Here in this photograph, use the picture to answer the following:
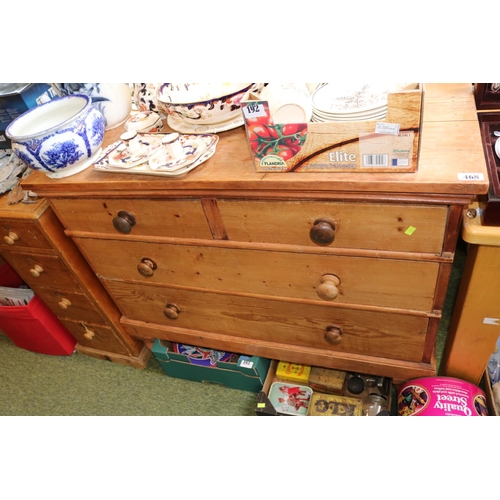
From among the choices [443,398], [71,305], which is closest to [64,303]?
[71,305]

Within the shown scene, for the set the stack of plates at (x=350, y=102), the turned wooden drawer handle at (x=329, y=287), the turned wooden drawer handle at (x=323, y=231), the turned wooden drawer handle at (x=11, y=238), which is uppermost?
the stack of plates at (x=350, y=102)

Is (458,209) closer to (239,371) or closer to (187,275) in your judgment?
(187,275)

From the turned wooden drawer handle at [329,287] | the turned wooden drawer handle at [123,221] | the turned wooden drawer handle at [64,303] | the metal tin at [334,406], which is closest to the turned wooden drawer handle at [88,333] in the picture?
the turned wooden drawer handle at [64,303]

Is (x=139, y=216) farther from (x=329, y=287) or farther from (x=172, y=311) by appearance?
(x=329, y=287)

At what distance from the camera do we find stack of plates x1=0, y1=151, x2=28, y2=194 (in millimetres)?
1438

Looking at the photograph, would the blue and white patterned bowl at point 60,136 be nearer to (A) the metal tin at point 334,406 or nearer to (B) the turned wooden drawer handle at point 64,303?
(B) the turned wooden drawer handle at point 64,303

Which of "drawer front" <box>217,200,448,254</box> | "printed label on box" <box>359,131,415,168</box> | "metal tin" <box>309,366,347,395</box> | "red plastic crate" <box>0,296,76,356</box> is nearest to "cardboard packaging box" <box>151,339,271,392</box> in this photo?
"metal tin" <box>309,366,347,395</box>

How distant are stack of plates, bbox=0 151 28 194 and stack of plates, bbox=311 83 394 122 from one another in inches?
41.7

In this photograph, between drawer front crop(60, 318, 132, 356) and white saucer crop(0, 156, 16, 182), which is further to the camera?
drawer front crop(60, 318, 132, 356)

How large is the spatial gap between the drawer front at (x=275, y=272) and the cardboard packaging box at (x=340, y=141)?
0.88ft

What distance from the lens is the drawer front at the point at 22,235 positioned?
1.40 meters

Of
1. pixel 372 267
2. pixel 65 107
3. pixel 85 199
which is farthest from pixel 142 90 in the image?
pixel 372 267

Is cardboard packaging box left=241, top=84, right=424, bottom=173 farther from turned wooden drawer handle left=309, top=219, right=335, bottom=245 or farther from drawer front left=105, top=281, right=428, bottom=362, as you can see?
drawer front left=105, top=281, right=428, bottom=362

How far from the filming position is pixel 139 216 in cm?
122
